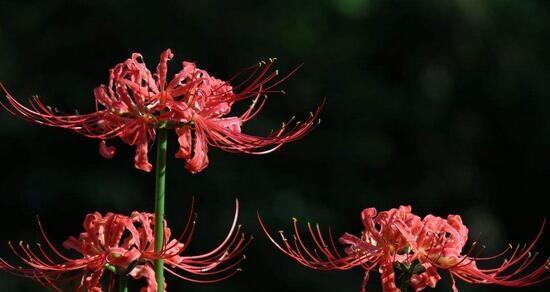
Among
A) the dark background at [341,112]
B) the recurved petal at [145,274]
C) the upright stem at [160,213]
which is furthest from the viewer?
the dark background at [341,112]

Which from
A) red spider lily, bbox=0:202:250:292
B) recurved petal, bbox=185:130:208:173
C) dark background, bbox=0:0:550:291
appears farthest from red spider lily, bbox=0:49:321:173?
dark background, bbox=0:0:550:291

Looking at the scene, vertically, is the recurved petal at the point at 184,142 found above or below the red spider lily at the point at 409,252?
above

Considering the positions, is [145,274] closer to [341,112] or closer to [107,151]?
[107,151]

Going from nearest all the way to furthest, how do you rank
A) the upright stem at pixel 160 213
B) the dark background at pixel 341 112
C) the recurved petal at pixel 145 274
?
the upright stem at pixel 160 213
the recurved petal at pixel 145 274
the dark background at pixel 341 112

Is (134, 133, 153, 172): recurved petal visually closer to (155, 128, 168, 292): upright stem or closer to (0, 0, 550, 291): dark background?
(155, 128, 168, 292): upright stem

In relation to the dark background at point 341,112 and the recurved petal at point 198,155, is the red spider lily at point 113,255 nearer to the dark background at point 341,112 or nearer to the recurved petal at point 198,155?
the recurved petal at point 198,155

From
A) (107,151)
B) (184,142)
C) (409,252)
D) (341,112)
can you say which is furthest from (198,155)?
(341,112)

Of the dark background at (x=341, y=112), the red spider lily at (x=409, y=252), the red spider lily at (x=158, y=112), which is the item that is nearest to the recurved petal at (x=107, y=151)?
the red spider lily at (x=158, y=112)

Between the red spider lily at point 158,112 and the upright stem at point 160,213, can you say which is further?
the red spider lily at point 158,112
